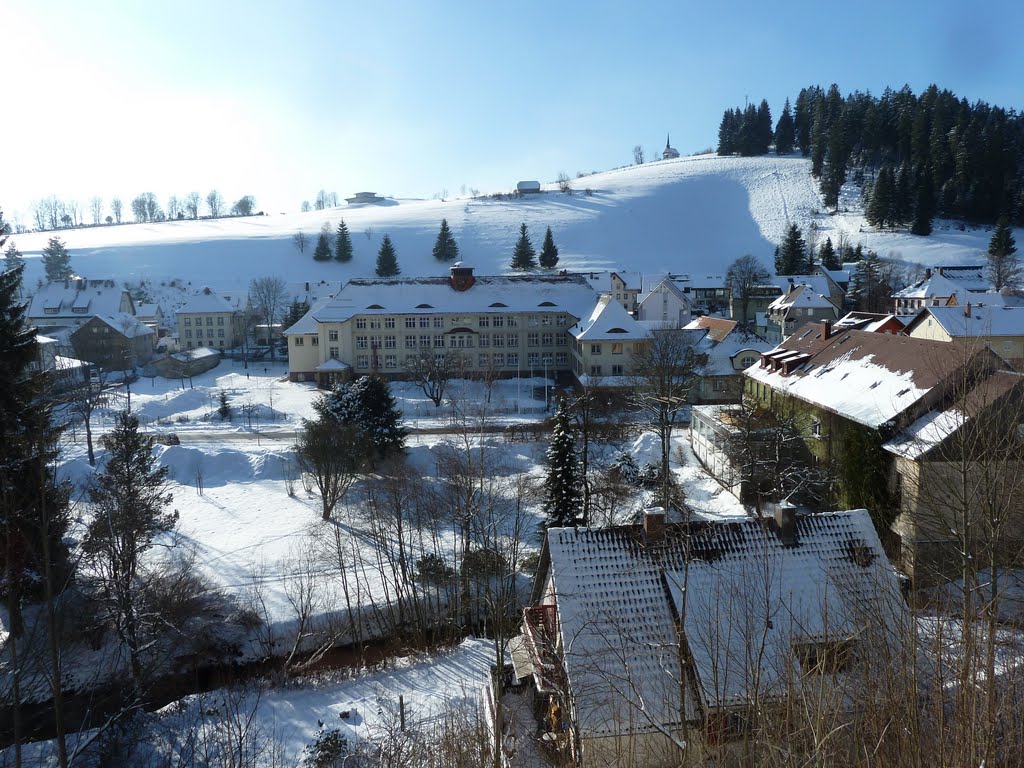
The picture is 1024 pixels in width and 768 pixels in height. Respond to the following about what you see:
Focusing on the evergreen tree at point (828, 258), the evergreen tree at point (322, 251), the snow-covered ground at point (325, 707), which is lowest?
the snow-covered ground at point (325, 707)

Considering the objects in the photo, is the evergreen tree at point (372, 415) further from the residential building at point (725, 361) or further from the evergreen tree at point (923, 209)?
the evergreen tree at point (923, 209)

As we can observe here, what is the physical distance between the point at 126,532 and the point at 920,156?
334 ft

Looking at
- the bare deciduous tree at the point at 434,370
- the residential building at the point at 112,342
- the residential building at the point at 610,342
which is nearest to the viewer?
the bare deciduous tree at the point at 434,370

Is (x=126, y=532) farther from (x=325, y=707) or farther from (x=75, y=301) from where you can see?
(x=75, y=301)

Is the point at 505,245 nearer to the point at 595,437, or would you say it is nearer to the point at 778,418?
the point at 595,437

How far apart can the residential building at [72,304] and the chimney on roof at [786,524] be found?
6481cm

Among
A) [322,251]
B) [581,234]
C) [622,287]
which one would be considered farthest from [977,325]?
[322,251]

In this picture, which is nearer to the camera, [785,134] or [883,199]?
[883,199]

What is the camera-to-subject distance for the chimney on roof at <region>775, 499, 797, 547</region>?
11.9m

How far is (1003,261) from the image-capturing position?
229 feet

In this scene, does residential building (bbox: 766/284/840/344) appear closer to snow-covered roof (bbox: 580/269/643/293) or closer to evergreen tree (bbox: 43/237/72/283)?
snow-covered roof (bbox: 580/269/643/293)

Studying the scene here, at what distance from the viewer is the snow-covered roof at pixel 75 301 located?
65.2 meters

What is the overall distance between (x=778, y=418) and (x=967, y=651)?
19617mm

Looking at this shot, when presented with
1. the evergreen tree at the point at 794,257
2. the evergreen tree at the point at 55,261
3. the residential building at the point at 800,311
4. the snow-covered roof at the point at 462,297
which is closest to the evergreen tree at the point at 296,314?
the snow-covered roof at the point at 462,297
